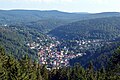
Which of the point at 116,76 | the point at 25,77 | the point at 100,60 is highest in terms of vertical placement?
the point at 116,76

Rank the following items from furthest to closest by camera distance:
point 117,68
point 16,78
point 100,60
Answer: point 100,60 < point 16,78 < point 117,68

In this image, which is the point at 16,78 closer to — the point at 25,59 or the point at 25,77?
the point at 25,77

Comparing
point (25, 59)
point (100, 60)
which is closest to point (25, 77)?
point (25, 59)

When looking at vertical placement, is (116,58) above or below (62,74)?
above

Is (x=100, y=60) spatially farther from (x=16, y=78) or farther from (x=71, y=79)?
(x=16, y=78)

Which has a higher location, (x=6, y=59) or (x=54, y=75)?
(x=6, y=59)

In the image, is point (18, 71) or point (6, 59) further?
point (6, 59)

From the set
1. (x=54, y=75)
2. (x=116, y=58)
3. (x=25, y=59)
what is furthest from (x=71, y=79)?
(x=116, y=58)

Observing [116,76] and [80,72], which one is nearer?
[116,76]

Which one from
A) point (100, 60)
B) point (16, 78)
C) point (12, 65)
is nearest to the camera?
point (16, 78)
